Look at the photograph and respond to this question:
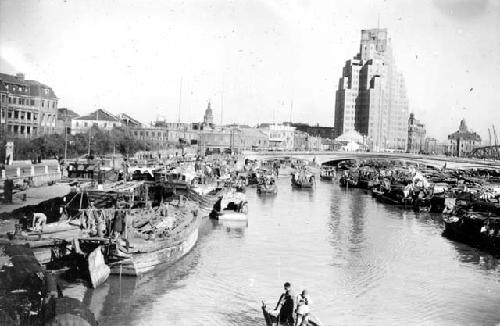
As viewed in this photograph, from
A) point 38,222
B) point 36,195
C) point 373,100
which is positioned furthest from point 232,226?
point 373,100

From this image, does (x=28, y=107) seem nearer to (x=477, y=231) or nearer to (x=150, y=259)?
(x=150, y=259)

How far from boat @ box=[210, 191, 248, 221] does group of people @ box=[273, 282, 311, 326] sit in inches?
881

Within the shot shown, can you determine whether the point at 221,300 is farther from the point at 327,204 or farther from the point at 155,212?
the point at 327,204

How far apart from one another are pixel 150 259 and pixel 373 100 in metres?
157

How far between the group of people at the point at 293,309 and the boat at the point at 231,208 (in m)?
22.4

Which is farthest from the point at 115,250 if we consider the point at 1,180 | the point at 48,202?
the point at 1,180

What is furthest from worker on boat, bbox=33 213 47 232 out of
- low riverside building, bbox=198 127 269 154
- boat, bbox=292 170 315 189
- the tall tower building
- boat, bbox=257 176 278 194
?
the tall tower building

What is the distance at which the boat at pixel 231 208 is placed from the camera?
3894 cm

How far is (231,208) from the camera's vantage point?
41.8 metres

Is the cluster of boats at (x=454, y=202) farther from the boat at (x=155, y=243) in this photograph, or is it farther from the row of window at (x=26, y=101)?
the row of window at (x=26, y=101)

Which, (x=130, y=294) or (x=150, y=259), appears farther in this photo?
(x=150, y=259)

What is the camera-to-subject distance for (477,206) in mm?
40844

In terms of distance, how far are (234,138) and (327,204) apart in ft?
247

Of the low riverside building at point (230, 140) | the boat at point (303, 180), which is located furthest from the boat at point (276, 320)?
the low riverside building at point (230, 140)
